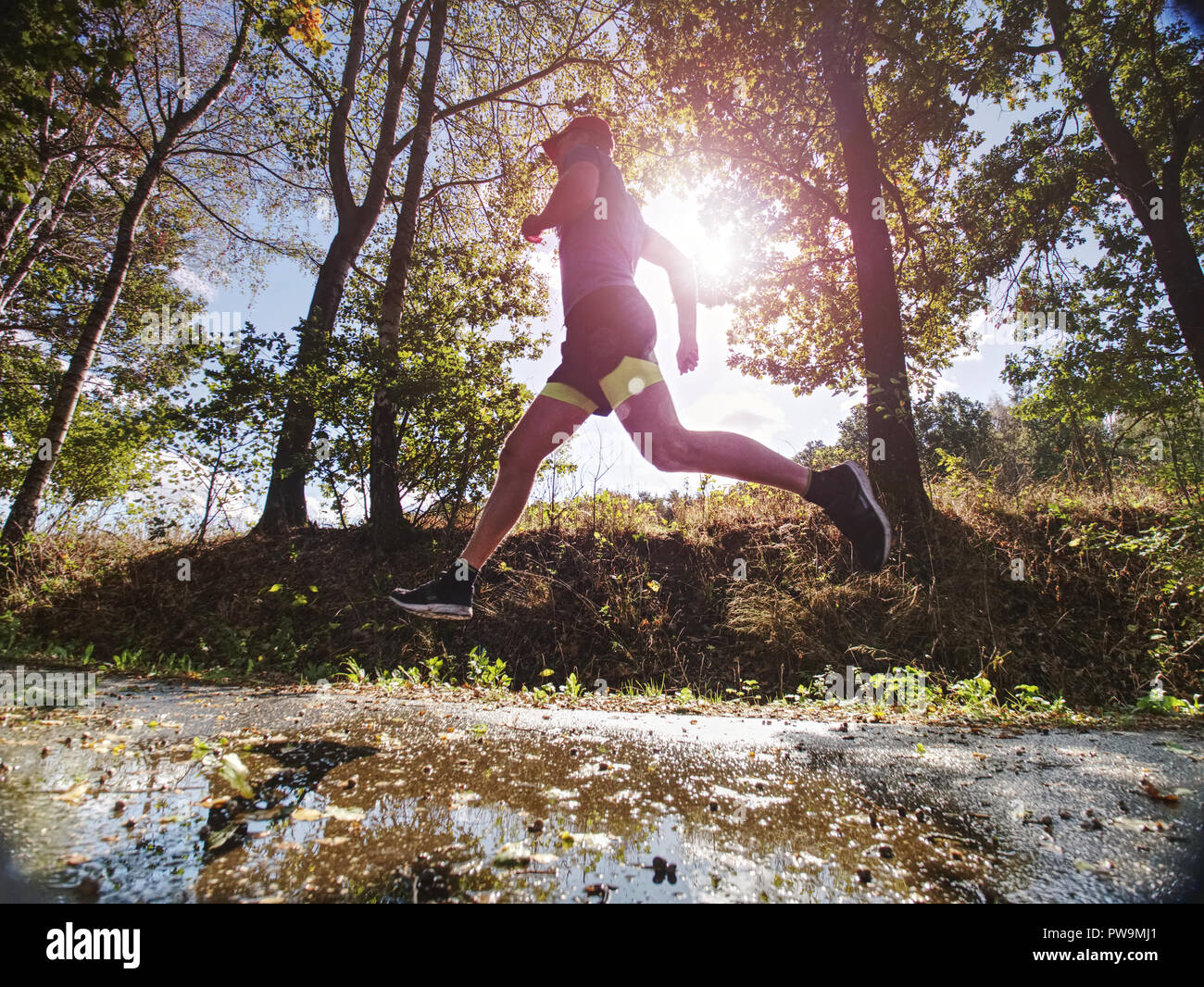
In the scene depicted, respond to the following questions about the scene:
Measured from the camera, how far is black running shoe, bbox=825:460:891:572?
2.62 m

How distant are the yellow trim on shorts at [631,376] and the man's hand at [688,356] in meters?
0.60

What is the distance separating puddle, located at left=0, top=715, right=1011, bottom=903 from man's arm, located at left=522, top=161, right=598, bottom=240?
2.46m

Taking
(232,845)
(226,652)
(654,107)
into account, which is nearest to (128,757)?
(232,845)

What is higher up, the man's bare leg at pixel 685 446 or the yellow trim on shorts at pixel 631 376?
the yellow trim on shorts at pixel 631 376

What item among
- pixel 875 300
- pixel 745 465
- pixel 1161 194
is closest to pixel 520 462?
pixel 745 465

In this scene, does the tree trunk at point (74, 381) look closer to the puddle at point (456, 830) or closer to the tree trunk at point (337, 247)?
the tree trunk at point (337, 247)

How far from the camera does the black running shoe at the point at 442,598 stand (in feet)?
8.48

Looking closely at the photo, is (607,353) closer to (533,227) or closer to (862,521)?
(533,227)

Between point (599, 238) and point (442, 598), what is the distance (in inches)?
75.4

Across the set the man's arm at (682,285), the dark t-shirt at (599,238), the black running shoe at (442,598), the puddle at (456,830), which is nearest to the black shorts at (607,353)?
the dark t-shirt at (599,238)

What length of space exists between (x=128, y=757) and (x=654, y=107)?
34.4ft

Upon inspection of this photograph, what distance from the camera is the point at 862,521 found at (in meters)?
2.63

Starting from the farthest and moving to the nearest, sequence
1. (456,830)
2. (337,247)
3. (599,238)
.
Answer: (337,247) → (599,238) → (456,830)
